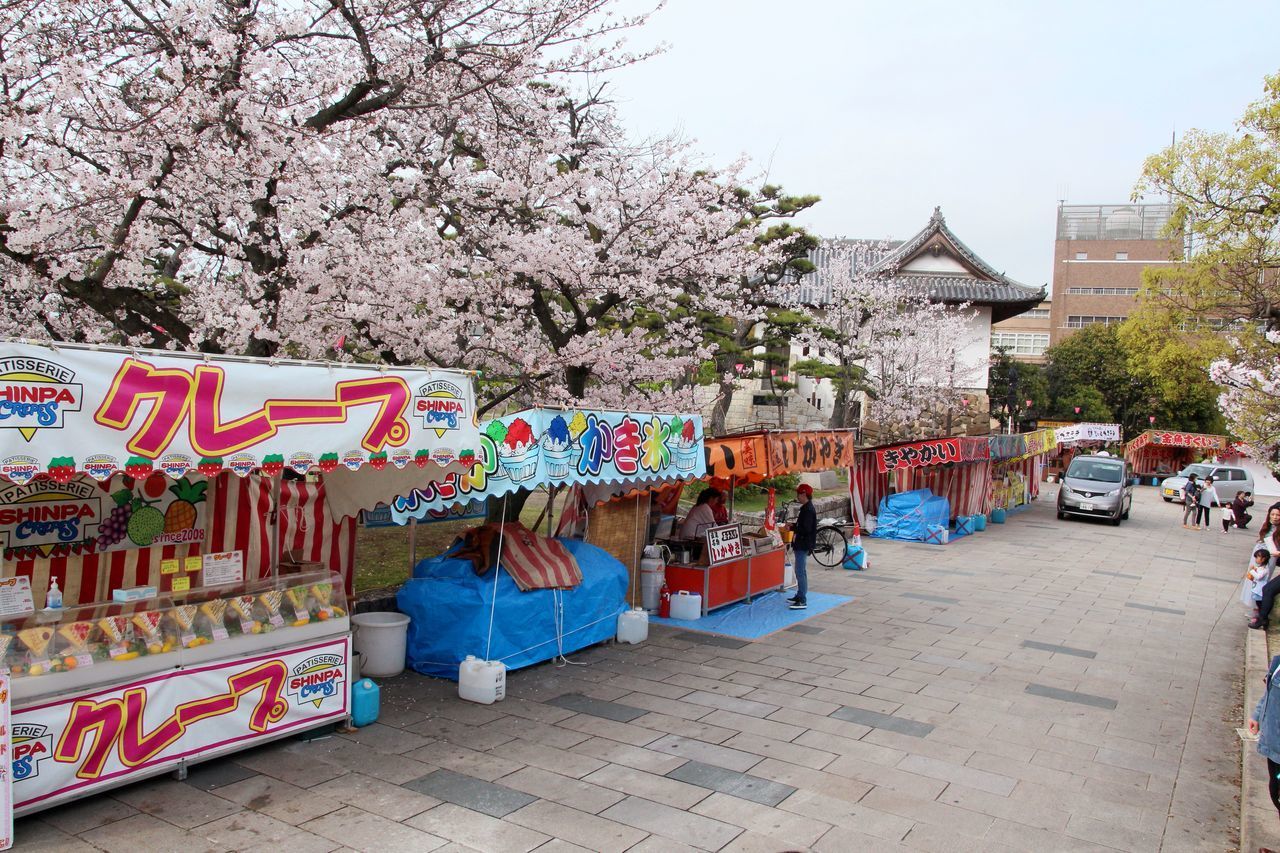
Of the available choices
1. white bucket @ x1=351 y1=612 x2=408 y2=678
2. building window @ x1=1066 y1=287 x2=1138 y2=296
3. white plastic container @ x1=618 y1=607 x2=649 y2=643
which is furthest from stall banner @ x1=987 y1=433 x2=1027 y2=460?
building window @ x1=1066 y1=287 x2=1138 y2=296

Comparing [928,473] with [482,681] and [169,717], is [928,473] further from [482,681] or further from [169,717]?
[169,717]

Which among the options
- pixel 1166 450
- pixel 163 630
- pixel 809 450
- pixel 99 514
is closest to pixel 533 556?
pixel 163 630

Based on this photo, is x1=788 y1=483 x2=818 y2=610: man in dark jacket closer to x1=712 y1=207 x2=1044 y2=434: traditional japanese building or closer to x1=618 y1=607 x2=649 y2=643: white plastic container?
x1=618 y1=607 x2=649 y2=643: white plastic container

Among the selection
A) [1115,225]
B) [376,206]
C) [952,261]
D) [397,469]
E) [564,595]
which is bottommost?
[564,595]

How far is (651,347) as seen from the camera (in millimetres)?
15438

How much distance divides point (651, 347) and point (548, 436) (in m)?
7.39

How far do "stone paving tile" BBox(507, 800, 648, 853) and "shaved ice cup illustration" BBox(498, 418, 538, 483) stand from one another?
10.5 ft

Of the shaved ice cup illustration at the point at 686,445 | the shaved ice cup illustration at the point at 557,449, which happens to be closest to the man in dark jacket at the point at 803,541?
the shaved ice cup illustration at the point at 686,445

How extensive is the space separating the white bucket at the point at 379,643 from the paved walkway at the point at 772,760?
0.27 metres

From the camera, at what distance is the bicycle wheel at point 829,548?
52.9 feet

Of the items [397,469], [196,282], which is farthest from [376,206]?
[397,469]

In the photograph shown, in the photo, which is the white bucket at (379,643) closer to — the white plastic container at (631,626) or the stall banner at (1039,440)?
the white plastic container at (631,626)

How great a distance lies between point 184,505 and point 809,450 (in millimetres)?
8443

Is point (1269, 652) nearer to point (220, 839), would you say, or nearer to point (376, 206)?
point (220, 839)
